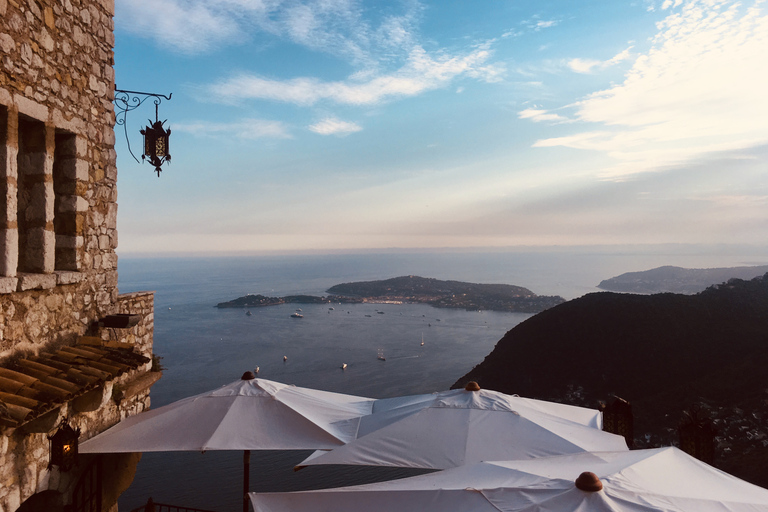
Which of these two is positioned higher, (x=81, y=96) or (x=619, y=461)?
(x=81, y=96)

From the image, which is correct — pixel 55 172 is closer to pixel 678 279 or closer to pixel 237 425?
pixel 237 425

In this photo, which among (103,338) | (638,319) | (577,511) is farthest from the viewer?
(638,319)

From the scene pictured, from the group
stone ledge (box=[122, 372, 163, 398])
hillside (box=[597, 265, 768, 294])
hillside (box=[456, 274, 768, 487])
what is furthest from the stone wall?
hillside (box=[597, 265, 768, 294])

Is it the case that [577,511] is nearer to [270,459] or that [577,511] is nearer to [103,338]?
[103,338]

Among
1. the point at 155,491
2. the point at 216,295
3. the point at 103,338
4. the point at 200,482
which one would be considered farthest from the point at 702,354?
the point at 216,295

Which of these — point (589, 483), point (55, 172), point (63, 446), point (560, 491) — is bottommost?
point (63, 446)

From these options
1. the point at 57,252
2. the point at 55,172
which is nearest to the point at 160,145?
the point at 55,172

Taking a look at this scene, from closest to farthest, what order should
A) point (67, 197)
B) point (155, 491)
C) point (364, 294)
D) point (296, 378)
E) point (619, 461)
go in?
point (619, 461) → point (67, 197) → point (155, 491) → point (296, 378) → point (364, 294)
